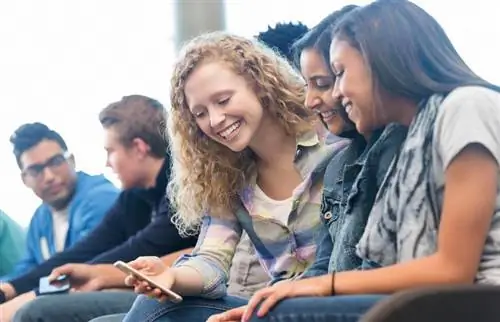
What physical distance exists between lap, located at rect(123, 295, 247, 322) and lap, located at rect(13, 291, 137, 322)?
0.54 m

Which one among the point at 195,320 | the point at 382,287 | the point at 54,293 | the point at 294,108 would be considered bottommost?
the point at 54,293

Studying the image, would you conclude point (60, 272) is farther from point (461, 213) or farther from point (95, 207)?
point (461, 213)

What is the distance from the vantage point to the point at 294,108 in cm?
187

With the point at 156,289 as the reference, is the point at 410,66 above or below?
above

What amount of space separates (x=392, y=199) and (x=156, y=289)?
44 cm

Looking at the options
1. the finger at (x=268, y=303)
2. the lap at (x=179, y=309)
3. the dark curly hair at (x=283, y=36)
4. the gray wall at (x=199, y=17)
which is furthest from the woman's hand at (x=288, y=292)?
the gray wall at (x=199, y=17)

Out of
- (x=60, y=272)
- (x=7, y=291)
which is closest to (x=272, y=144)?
(x=60, y=272)

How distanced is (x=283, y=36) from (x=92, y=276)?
79 centimetres

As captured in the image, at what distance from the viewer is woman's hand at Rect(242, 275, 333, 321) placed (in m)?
1.23

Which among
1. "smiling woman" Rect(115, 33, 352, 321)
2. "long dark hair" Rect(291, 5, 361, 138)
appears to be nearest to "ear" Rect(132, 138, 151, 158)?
"smiling woman" Rect(115, 33, 352, 321)

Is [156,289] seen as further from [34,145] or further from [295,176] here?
[34,145]

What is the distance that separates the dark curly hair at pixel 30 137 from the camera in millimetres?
3176

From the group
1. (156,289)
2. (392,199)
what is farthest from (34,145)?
(392,199)

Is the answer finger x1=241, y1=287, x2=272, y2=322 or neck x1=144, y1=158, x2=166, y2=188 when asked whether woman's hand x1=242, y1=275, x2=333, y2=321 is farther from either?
neck x1=144, y1=158, x2=166, y2=188
